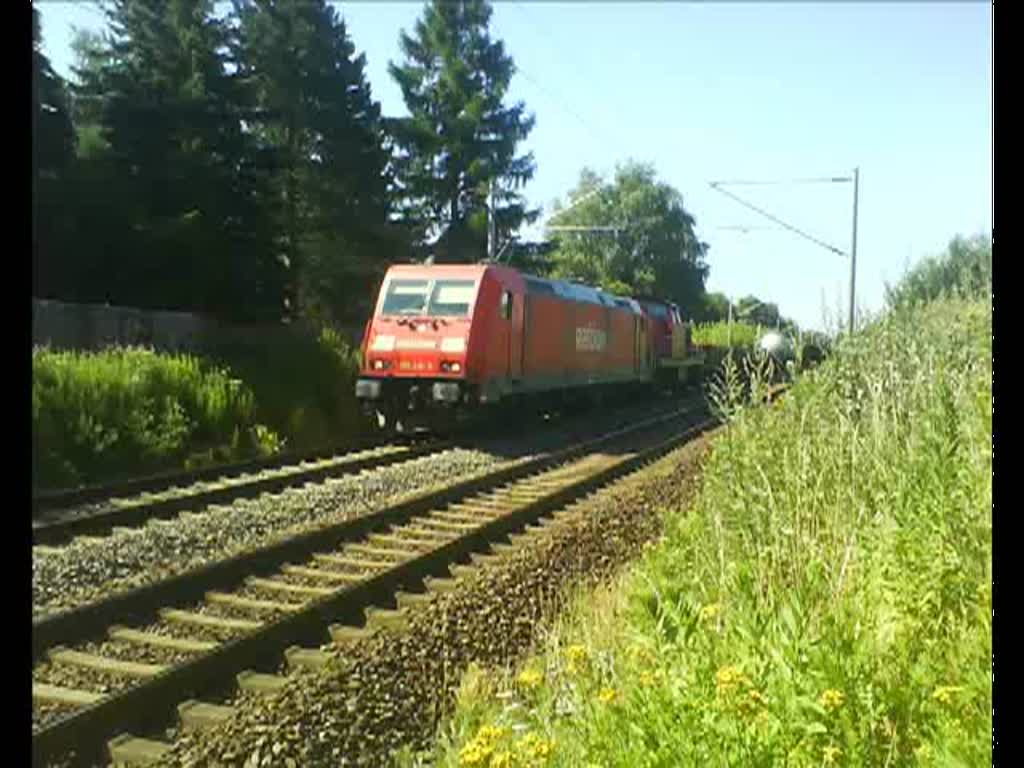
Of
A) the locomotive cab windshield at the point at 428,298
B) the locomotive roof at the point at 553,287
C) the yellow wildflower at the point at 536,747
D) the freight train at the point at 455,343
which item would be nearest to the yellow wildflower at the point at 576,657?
the yellow wildflower at the point at 536,747

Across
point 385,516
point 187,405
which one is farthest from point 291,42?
point 385,516

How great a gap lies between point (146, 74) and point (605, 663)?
24.2m

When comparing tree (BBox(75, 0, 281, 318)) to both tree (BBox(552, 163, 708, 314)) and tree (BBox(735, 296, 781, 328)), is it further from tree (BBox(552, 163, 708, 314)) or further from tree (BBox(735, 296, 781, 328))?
tree (BBox(552, 163, 708, 314))

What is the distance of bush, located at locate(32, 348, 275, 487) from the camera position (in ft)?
36.3

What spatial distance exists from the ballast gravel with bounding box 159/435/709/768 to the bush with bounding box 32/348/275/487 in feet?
17.9

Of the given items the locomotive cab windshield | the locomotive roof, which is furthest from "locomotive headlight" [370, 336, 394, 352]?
the locomotive roof

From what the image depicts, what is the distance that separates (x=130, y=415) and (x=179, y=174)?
13.2 m

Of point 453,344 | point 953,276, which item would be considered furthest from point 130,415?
point 953,276

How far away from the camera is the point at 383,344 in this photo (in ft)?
51.1

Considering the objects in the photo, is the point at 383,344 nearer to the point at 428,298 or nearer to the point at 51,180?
the point at 428,298

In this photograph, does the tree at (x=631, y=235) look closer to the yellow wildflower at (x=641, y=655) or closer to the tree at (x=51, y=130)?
the tree at (x=51, y=130)

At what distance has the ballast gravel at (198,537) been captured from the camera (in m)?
6.64

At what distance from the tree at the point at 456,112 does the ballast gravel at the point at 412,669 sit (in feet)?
48.4

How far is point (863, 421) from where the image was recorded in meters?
6.54
